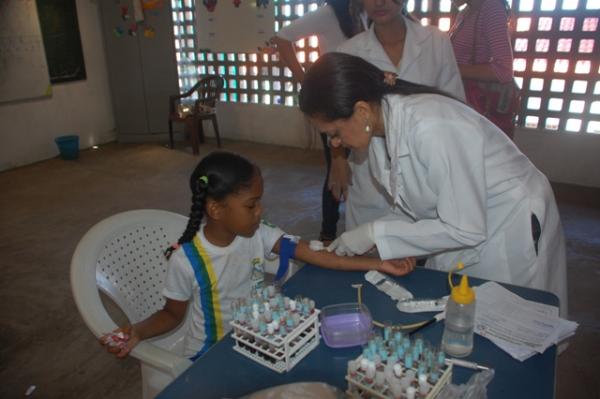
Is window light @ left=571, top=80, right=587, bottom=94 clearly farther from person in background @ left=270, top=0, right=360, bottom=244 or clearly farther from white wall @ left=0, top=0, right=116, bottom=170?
white wall @ left=0, top=0, right=116, bottom=170

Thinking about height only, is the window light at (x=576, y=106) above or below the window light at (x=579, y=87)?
below

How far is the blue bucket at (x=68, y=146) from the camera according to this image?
5.13 metres

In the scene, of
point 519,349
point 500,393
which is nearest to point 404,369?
point 500,393

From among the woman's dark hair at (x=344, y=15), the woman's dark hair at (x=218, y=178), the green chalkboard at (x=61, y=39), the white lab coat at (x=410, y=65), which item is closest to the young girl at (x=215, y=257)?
the woman's dark hair at (x=218, y=178)

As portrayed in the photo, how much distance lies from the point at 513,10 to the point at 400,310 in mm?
3494

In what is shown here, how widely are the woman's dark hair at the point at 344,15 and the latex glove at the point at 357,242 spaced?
1.44 meters

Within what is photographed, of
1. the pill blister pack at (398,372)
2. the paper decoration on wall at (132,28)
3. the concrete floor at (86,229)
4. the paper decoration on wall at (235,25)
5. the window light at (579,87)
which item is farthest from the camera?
the paper decoration on wall at (132,28)

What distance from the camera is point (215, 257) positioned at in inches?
54.0

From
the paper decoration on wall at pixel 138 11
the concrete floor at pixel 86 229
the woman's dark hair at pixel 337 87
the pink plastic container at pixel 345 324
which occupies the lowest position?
the concrete floor at pixel 86 229

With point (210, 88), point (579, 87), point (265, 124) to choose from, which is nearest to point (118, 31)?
point (210, 88)

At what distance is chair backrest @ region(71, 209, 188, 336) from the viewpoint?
55.7 inches

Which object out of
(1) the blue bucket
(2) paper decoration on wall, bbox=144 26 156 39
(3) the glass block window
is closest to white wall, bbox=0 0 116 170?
(1) the blue bucket

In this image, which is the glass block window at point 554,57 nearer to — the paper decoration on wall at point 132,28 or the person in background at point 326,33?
the person in background at point 326,33

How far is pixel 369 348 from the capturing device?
3.00 feet
